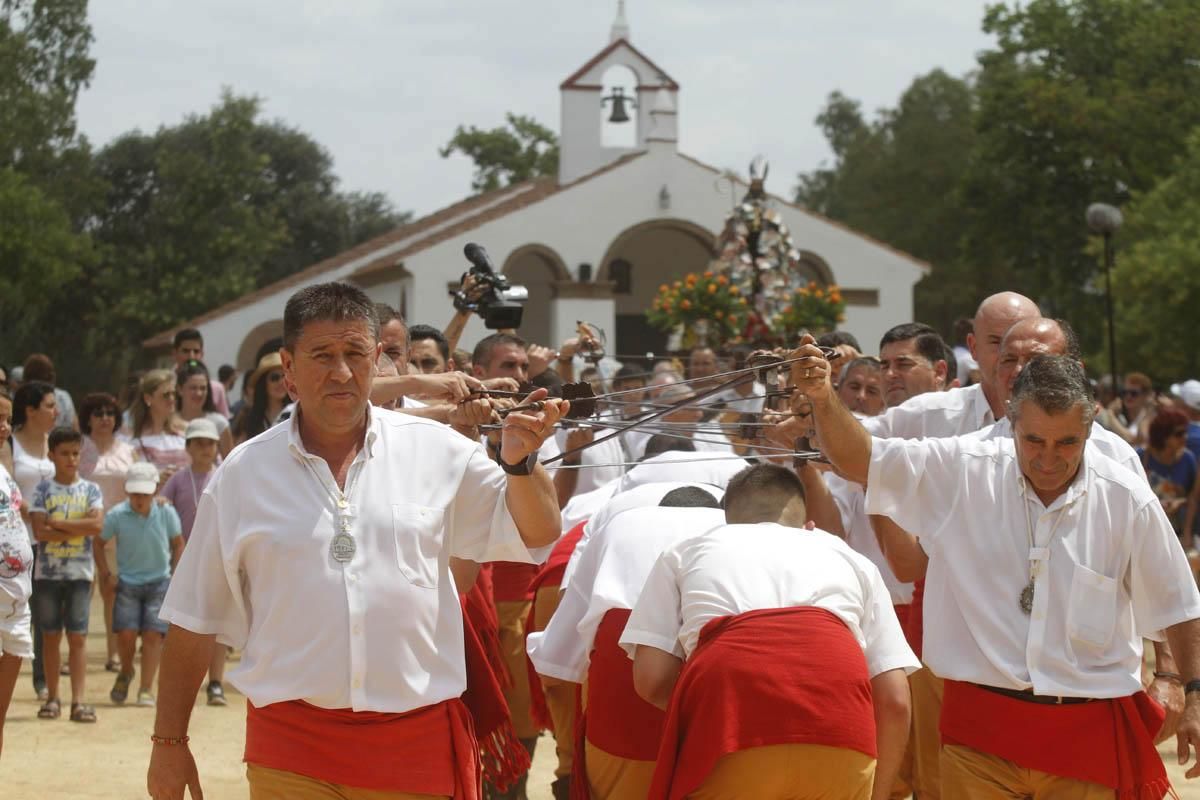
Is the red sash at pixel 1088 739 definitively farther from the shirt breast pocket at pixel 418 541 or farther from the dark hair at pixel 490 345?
the dark hair at pixel 490 345

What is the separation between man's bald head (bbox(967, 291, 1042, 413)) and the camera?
6.51 meters

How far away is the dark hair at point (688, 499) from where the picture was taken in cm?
680

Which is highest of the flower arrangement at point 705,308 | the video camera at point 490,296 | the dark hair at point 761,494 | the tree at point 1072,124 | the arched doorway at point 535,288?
the tree at point 1072,124

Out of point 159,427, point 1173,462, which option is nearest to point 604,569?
point 159,427

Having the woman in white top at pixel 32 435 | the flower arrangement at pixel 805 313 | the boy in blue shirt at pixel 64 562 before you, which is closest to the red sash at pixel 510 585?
the boy in blue shirt at pixel 64 562

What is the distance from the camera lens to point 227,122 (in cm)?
5684

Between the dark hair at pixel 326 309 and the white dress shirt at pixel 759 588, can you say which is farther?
the white dress shirt at pixel 759 588

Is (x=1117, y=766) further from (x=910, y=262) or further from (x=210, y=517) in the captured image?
(x=910, y=262)

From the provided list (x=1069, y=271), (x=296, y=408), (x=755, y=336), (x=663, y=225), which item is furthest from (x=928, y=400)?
(x=1069, y=271)

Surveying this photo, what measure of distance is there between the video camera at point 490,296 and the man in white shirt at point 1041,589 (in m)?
2.12

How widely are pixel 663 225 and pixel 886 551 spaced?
31.1 metres

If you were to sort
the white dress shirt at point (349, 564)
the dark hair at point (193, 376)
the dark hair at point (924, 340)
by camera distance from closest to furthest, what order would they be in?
the white dress shirt at point (349, 564) < the dark hair at point (924, 340) < the dark hair at point (193, 376)

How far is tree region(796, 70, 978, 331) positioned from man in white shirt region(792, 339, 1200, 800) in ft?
170

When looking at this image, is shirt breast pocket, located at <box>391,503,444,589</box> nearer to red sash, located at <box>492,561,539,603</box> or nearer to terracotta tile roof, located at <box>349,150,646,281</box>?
red sash, located at <box>492,561,539,603</box>
